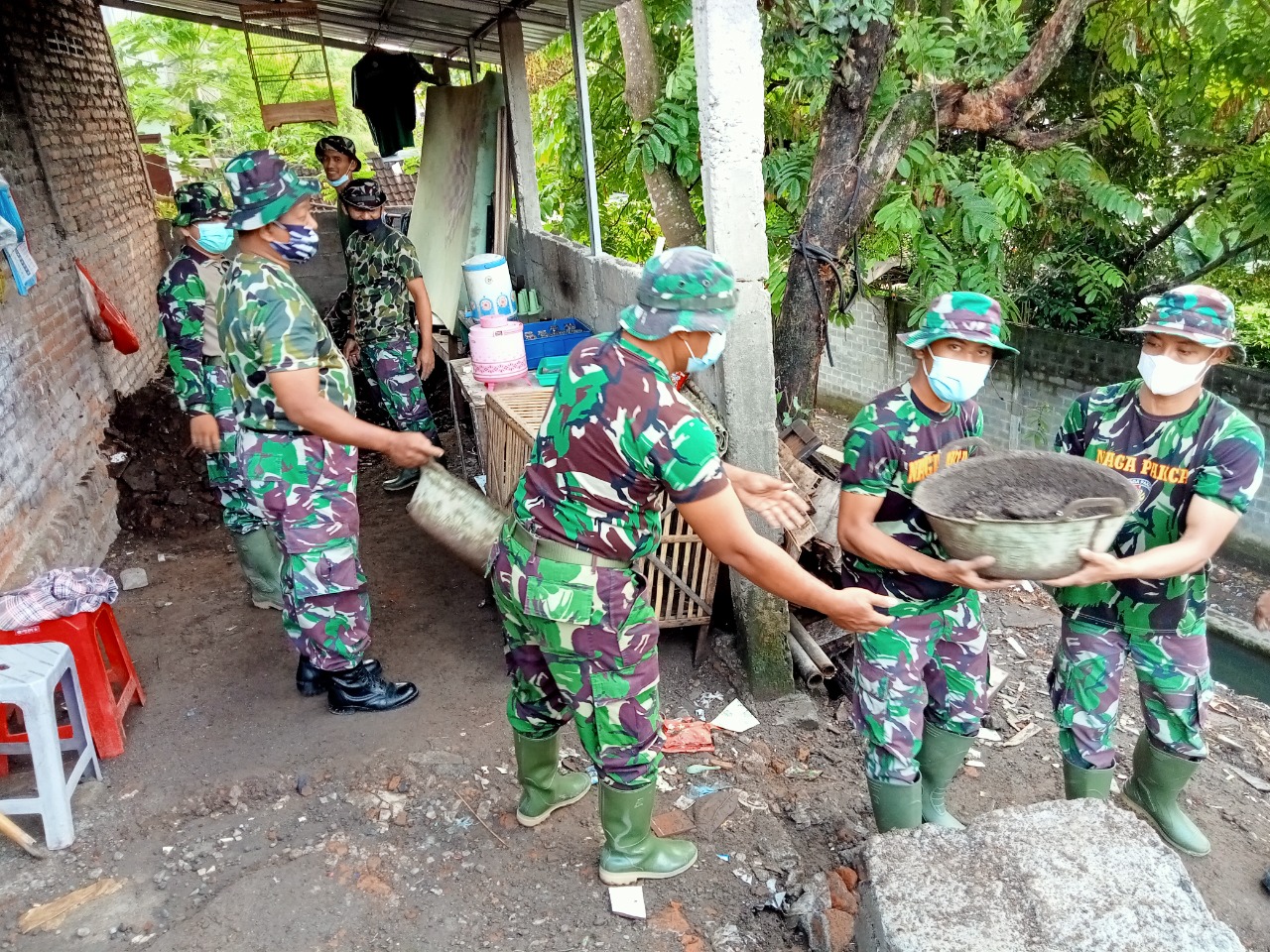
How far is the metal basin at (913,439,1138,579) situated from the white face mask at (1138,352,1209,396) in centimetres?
35

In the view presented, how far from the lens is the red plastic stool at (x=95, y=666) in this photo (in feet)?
11.3

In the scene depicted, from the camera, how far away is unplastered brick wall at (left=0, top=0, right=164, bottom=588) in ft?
15.8

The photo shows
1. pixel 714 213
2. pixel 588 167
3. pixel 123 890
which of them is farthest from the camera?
pixel 588 167

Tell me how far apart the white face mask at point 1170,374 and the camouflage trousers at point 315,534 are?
9.39ft

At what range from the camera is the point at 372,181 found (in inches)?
229

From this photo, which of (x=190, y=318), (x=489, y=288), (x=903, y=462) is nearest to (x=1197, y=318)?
(x=903, y=462)

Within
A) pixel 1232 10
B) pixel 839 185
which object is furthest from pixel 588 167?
pixel 1232 10

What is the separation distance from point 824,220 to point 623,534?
324 centimetres

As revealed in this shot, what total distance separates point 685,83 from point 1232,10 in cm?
358

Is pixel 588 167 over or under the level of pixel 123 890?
over

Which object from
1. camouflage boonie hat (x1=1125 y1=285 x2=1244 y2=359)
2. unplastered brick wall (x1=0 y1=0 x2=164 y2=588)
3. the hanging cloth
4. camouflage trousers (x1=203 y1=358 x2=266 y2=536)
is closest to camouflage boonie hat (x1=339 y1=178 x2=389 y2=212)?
camouflage trousers (x1=203 y1=358 x2=266 y2=536)

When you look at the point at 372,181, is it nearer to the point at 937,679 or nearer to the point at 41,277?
the point at 41,277

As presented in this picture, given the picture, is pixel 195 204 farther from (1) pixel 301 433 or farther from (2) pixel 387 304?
(1) pixel 301 433

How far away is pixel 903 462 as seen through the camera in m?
2.77
